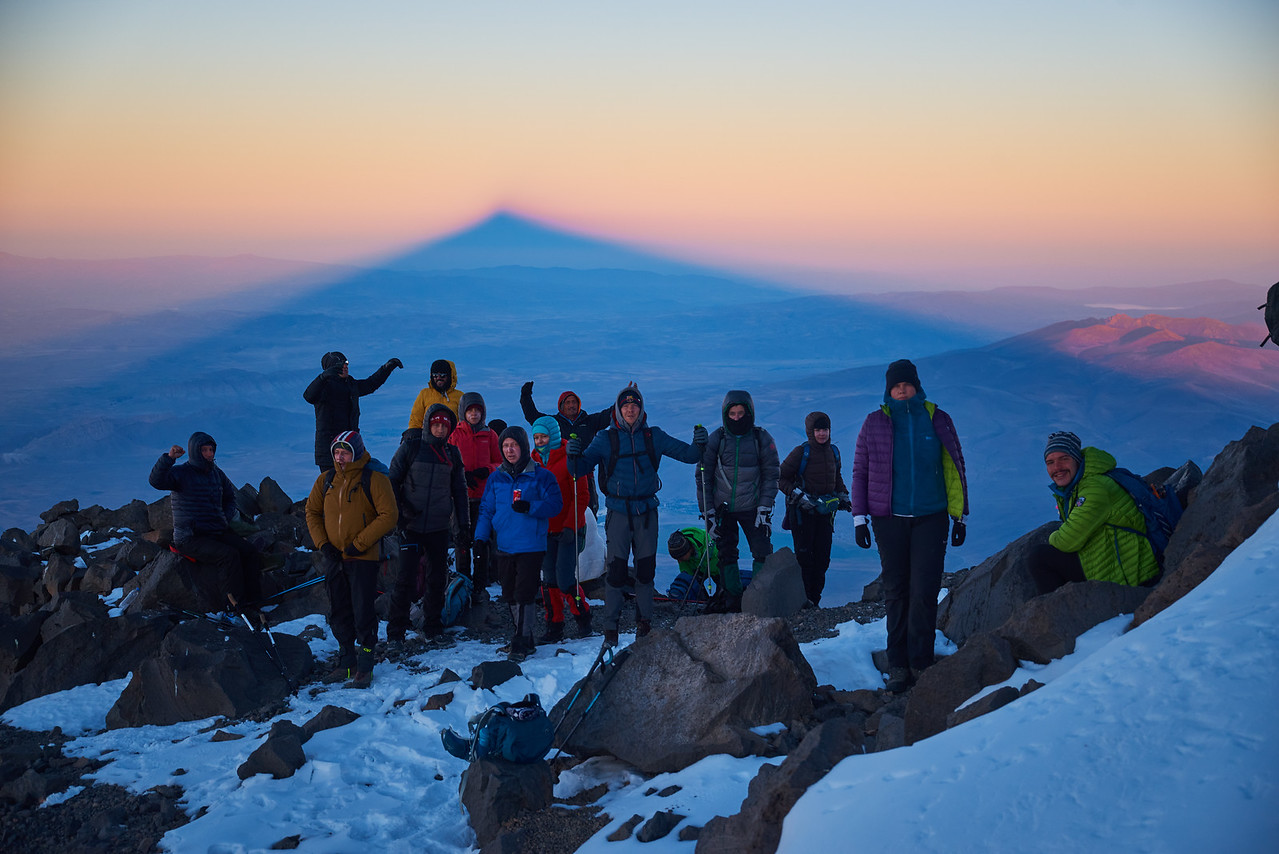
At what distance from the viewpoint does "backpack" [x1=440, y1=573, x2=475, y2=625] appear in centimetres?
895

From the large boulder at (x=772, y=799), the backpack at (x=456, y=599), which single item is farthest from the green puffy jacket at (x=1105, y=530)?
the backpack at (x=456, y=599)

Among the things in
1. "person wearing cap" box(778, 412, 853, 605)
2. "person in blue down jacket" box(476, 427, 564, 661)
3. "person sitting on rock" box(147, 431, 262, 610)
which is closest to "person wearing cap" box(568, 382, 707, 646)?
"person in blue down jacket" box(476, 427, 564, 661)

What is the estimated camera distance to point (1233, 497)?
561 cm

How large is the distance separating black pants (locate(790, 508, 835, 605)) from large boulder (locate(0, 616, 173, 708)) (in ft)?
20.1

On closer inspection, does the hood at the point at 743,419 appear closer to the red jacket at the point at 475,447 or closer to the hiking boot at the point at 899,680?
the red jacket at the point at 475,447

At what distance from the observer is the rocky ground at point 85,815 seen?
4.38 metres

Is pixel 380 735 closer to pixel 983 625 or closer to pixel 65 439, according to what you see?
pixel 983 625

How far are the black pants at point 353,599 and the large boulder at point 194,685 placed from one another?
0.63 m

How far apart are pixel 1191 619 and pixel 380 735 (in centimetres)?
489

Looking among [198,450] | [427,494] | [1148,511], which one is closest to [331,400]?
[198,450]

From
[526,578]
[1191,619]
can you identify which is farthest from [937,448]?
[526,578]

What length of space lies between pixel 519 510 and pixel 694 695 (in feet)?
8.35

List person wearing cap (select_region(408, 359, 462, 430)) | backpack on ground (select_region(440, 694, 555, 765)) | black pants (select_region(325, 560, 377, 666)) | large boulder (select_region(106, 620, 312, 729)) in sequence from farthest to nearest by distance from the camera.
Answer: person wearing cap (select_region(408, 359, 462, 430))
black pants (select_region(325, 560, 377, 666))
large boulder (select_region(106, 620, 312, 729))
backpack on ground (select_region(440, 694, 555, 765))

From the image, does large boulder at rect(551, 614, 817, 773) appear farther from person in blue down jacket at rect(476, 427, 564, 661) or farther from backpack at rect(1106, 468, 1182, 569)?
backpack at rect(1106, 468, 1182, 569)
